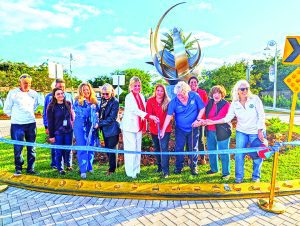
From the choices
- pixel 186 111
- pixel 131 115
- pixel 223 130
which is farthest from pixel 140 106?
pixel 223 130

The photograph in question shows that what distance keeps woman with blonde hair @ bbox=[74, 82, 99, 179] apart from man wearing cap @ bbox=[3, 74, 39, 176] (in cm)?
94

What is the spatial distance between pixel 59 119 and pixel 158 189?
232 cm

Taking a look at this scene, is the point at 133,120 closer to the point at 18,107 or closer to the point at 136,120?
the point at 136,120

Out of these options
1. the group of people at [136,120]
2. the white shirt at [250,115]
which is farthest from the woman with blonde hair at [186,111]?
the white shirt at [250,115]

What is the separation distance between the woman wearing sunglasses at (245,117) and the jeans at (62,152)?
2.75m

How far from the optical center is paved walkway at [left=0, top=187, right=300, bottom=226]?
324 cm

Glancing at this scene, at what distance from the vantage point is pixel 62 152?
5.21 m

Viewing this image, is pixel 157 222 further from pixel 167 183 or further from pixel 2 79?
pixel 2 79

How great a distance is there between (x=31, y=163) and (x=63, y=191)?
145 centimetres

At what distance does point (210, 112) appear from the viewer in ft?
15.5

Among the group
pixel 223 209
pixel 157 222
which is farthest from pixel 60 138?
pixel 223 209

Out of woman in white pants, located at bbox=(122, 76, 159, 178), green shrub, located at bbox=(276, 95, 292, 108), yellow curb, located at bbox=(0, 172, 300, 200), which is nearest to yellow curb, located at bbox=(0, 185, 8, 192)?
yellow curb, located at bbox=(0, 172, 300, 200)

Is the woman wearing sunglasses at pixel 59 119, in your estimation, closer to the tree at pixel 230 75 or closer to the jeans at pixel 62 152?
the jeans at pixel 62 152

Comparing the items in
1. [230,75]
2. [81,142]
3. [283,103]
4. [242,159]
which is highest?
[230,75]
